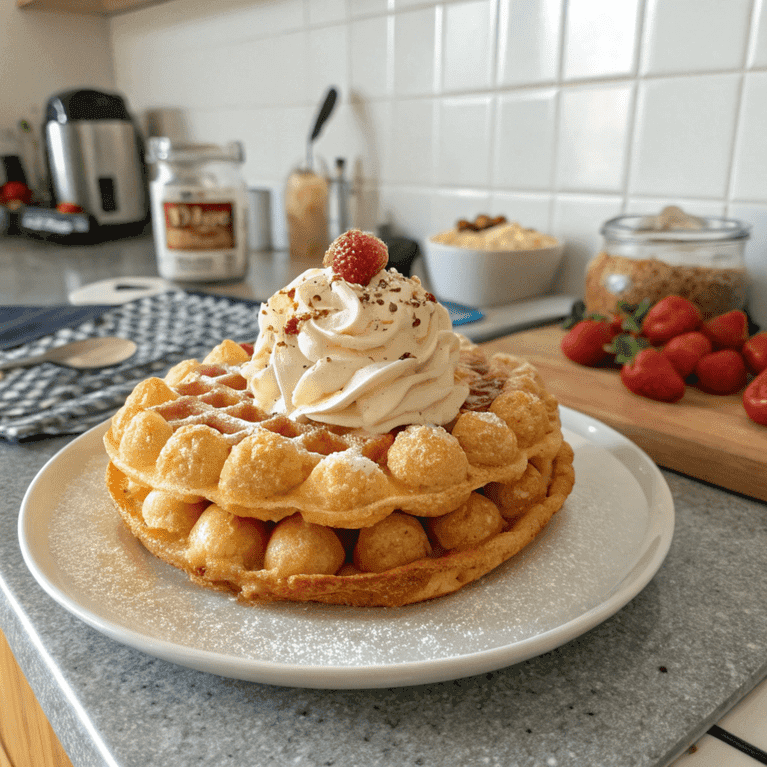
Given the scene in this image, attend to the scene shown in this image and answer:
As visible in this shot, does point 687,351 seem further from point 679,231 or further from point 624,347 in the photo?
point 679,231

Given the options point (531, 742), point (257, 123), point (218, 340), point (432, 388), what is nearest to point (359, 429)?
point (432, 388)

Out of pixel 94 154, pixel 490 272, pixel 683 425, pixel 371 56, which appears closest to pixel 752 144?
pixel 490 272

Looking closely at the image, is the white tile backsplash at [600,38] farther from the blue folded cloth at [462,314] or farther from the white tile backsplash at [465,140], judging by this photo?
the blue folded cloth at [462,314]

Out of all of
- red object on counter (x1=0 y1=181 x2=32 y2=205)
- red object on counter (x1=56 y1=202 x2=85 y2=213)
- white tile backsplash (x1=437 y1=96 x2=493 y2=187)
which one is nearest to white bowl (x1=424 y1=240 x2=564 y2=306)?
white tile backsplash (x1=437 y1=96 x2=493 y2=187)

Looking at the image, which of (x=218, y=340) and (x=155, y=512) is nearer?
(x=155, y=512)

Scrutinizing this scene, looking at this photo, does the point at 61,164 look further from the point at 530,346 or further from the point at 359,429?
the point at 359,429

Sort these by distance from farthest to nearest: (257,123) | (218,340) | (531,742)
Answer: (257,123), (218,340), (531,742)

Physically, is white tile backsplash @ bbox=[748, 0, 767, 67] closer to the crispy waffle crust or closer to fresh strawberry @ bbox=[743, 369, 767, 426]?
fresh strawberry @ bbox=[743, 369, 767, 426]
